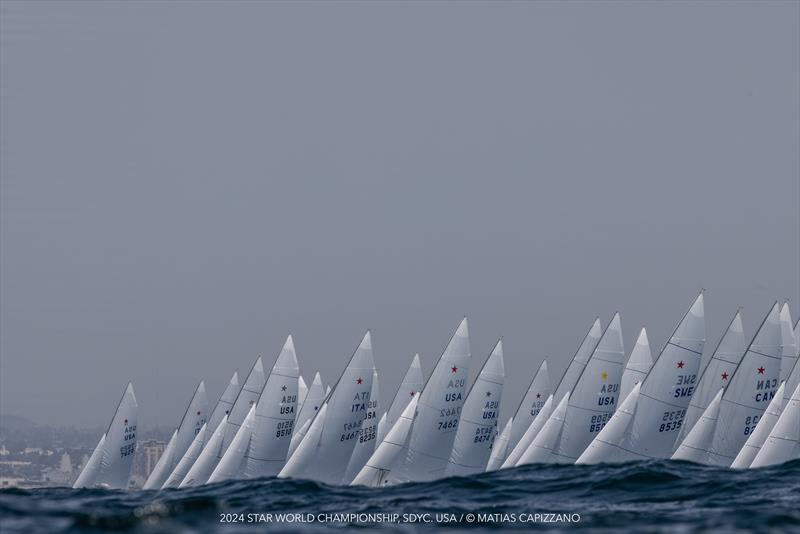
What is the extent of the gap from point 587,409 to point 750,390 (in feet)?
25.8

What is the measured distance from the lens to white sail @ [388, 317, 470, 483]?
58062 millimetres

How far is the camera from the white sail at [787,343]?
214ft

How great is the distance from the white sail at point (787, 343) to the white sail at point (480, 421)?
14821mm

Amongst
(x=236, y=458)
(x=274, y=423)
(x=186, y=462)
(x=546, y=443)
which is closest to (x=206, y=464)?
(x=186, y=462)

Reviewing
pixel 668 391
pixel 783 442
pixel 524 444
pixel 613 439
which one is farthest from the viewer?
pixel 524 444

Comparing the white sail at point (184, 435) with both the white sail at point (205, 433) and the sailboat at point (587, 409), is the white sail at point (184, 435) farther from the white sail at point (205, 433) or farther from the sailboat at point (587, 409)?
the sailboat at point (587, 409)

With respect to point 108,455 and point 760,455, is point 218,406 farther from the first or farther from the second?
point 760,455

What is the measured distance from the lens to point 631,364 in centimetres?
6719

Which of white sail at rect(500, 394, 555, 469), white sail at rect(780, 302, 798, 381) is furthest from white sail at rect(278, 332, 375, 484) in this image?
white sail at rect(780, 302, 798, 381)

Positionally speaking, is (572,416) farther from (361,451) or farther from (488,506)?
(488,506)

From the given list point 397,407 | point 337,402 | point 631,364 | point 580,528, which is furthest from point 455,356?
point 580,528

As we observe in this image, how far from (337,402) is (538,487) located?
801 inches

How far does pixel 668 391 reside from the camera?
56719mm

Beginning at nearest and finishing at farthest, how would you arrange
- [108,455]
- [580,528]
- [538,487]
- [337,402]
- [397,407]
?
[580,528], [538,487], [337,402], [397,407], [108,455]
